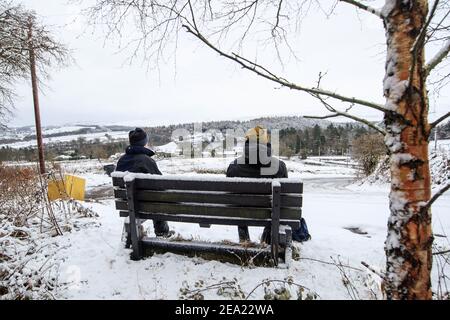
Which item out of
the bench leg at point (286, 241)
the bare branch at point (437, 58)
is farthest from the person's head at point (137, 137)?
the bare branch at point (437, 58)

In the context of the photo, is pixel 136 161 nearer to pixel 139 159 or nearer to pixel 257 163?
pixel 139 159

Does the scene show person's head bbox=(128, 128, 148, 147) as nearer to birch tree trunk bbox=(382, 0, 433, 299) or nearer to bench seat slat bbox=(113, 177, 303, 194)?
bench seat slat bbox=(113, 177, 303, 194)

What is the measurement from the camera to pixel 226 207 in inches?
122

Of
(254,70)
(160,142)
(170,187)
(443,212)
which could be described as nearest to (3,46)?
(170,187)

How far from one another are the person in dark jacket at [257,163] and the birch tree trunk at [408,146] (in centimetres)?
225

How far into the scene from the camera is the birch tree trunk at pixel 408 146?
4.34 ft

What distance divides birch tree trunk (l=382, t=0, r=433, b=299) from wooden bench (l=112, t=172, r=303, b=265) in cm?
152

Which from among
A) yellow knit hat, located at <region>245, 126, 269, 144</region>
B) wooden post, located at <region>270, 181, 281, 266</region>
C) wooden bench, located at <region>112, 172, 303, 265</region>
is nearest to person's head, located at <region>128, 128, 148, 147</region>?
wooden bench, located at <region>112, 172, 303, 265</region>

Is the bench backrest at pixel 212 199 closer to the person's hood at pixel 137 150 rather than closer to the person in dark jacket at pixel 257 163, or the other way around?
the person in dark jacket at pixel 257 163

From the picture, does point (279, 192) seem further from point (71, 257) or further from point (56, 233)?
point (56, 233)

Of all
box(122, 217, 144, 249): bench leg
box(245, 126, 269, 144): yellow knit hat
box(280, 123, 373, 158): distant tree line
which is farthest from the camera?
box(280, 123, 373, 158): distant tree line

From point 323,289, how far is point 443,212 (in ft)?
17.3

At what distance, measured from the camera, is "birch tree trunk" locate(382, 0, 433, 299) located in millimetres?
1323
